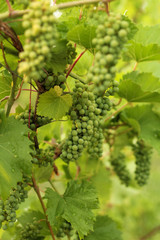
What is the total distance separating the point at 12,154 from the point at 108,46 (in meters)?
0.41

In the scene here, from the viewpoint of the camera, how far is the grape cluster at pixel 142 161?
138cm

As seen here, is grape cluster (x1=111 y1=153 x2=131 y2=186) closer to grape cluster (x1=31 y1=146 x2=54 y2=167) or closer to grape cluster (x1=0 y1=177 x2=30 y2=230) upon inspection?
grape cluster (x1=31 y1=146 x2=54 y2=167)

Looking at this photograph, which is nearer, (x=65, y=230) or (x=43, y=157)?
(x=43, y=157)

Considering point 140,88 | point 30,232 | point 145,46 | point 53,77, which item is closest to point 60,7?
point 53,77

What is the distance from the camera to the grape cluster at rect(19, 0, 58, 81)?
0.54m

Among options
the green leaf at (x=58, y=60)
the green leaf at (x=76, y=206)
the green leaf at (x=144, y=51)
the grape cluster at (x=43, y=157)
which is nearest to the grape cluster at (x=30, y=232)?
the green leaf at (x=76, y=206)

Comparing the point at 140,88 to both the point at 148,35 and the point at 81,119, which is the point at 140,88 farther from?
the point at 81,119

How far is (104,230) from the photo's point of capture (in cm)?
120

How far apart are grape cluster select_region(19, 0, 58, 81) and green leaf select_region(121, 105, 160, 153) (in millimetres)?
766

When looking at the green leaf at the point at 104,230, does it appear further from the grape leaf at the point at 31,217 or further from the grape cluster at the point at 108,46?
the grape cluster at the point at 108,46

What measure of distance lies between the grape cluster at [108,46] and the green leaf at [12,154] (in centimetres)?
32

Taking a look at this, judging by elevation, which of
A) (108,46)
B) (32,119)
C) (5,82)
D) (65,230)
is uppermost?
(108,46)

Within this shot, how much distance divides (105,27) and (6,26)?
0.77 ft

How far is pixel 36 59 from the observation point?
1.79 feet
